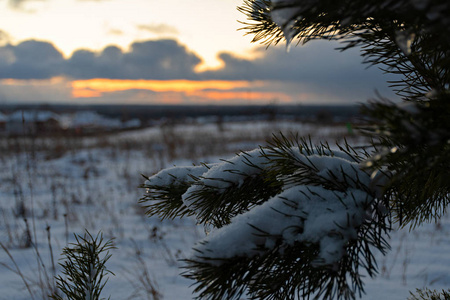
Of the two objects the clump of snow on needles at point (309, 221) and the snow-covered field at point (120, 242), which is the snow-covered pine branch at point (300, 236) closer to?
the clump of snow on needles at point (309, 221)

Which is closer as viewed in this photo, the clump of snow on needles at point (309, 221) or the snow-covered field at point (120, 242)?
the clump of snow on needles at point (309, 221)

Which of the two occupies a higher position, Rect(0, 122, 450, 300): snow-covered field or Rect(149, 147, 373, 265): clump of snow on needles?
Rect(149, 147, 373, 265): clump of snow on needles

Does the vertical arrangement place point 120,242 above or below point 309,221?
below

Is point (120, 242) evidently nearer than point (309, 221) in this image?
No

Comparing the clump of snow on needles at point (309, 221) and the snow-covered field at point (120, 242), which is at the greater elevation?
the clump of snow on needles at point (309, 221)

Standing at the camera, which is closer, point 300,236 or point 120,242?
point 300,236

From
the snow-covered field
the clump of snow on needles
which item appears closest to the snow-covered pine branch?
the clump of snow on needles

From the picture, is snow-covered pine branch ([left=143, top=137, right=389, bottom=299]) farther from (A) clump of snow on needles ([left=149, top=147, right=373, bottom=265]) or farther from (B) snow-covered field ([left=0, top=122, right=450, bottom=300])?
(B) snow-covered field ([left=0, top=122, right=450, bottom=300])

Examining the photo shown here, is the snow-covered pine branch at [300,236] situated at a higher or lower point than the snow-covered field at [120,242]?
higher

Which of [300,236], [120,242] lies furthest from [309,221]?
[120,242]

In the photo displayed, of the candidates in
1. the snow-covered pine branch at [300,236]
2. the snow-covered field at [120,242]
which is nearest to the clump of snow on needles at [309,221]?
the snow-covered pine branch at [300,236]

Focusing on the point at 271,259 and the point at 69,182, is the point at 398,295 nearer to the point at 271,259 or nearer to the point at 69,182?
the point at 271,259

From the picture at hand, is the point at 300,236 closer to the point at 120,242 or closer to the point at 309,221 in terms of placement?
the point at 309,221

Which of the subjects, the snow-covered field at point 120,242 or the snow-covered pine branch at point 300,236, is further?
the snow-covered field at point 120,242
